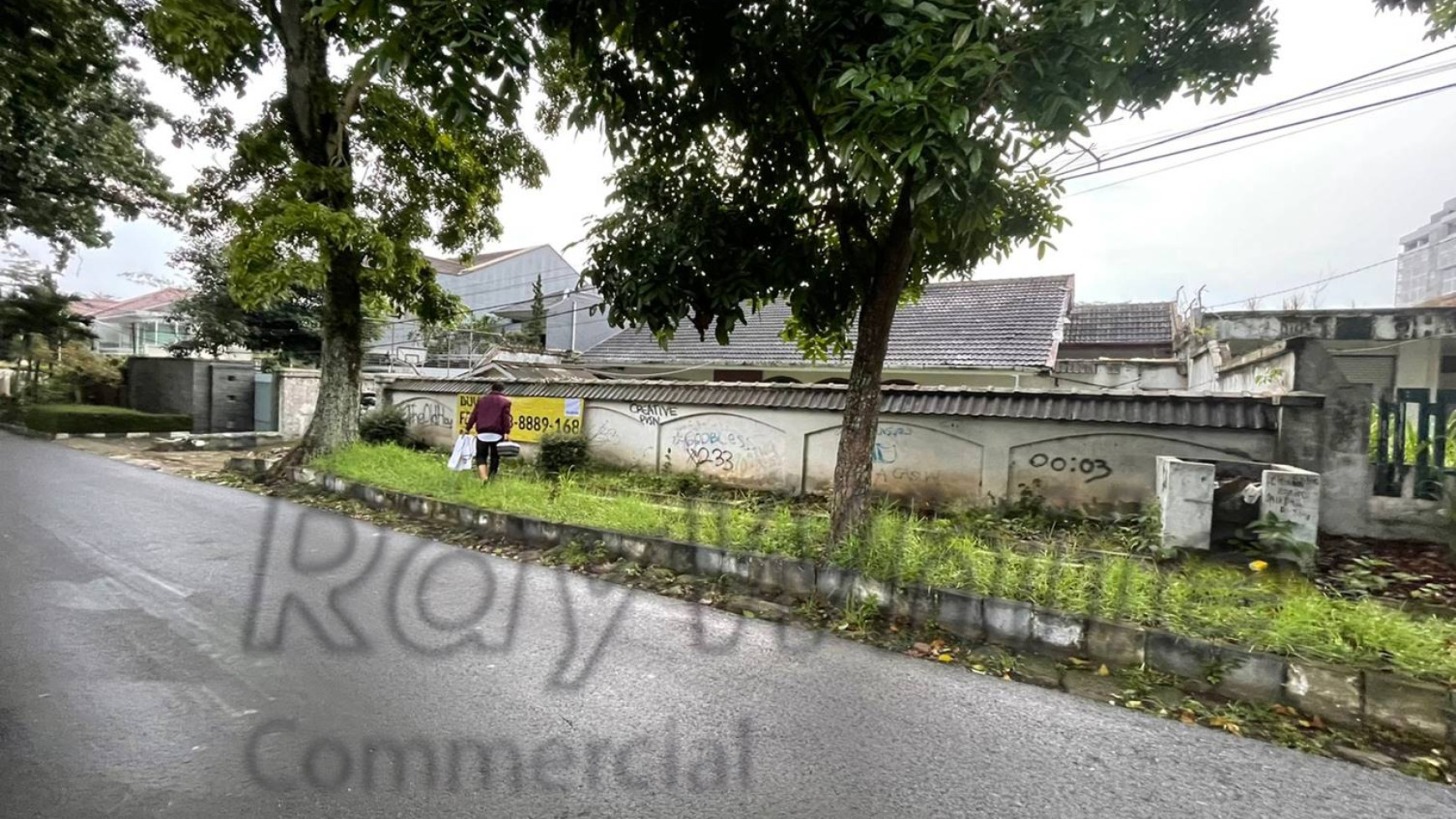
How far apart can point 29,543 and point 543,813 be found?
21.6 ft

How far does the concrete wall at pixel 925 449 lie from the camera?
7320 mm

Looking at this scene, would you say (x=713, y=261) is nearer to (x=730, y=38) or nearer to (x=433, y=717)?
(x=730, y=38)

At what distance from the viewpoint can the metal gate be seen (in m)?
5.82

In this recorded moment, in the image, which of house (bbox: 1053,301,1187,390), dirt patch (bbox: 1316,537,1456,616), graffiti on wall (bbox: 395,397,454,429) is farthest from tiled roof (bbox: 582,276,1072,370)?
dirt patch (bbox: 1316,537,1456,616)

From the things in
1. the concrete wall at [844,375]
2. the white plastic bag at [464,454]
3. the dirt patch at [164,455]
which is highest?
the concrete wall at [844,375]

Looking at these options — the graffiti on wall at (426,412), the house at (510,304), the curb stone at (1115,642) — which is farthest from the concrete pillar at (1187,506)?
the house at (510,304)

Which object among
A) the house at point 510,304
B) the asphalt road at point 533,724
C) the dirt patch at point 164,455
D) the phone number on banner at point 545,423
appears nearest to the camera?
the asphalt road at point 533,724

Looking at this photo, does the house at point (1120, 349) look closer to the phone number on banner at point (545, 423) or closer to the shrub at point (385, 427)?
the phone number on banner at point (545, 423)

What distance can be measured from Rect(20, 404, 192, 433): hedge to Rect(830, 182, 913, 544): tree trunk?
721 inches

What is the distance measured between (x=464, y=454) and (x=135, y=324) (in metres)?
37.8

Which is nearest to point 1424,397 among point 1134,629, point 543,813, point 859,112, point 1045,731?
point 1134,629

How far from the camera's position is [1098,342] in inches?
699

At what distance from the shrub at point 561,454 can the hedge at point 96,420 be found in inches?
482

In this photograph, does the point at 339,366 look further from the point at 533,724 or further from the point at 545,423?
the point at 533,724
